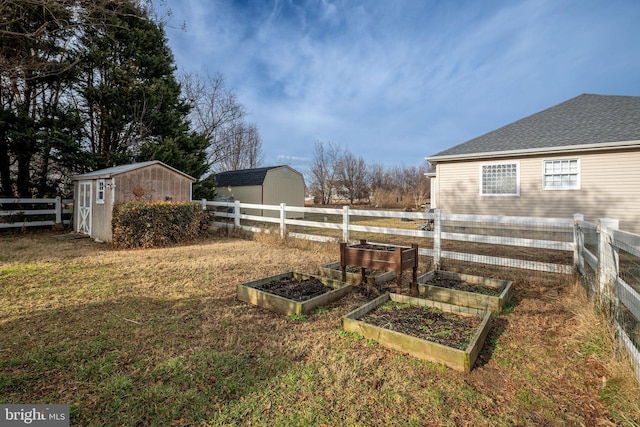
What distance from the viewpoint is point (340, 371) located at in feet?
8.19

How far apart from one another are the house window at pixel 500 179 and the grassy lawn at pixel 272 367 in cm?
761

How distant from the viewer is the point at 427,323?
3.27 metres

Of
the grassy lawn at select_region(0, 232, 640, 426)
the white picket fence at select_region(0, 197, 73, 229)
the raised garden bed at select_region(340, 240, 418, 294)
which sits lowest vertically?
the grassy lawn at select_region(0, 232, 640, 426)

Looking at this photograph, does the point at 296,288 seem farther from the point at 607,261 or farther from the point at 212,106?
the point at 212,106

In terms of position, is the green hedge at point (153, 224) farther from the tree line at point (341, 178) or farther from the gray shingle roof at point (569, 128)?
the tree line at point (341, 178)

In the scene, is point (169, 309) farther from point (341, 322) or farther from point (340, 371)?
point (340, 371)

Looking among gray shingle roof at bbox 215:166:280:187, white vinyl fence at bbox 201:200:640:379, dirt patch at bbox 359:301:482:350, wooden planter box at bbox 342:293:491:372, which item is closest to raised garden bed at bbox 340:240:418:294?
dirt patch at bbox 359:301:482:350

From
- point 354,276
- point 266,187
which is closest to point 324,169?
point 266,187

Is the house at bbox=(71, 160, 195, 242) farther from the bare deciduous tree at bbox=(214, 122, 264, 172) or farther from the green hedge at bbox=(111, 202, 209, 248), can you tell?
the bare deciduous tree at bbox=(214, 122, 264, 172)

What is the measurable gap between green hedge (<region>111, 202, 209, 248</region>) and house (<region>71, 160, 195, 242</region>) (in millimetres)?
758

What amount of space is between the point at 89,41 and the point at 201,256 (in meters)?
11.0

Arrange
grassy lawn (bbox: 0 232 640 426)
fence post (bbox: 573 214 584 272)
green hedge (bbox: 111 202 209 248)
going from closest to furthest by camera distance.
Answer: grassy lawn (bbox: 0 232 640 426)
fence post (bbox: 573 214 584 272)
green hedge (bbox: 111 202 209 248)

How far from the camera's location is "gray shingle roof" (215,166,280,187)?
1689 cm

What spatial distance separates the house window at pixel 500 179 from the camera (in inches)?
431
